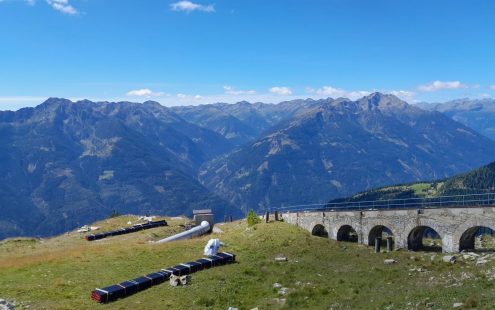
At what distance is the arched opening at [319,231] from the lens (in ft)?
248

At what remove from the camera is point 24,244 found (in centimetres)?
7356

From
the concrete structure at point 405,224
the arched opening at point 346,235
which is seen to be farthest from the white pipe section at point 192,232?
the arched opening at point 346,235

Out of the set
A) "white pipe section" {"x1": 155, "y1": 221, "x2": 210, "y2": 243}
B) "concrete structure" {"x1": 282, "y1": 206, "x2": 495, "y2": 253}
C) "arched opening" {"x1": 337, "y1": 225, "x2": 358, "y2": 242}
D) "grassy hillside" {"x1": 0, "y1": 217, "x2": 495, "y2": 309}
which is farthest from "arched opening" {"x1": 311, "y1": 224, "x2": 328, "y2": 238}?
"white pipe section" {"x1": 155, "y1": 221, "x2": 210, "y2": 243}

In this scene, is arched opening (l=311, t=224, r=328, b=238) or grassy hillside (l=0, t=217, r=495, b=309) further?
arched opening (l=311, t=224, r=328, b=238)

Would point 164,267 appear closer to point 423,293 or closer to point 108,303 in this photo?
point 108,303

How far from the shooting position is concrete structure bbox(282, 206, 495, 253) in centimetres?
5397

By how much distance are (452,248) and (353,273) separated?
1654 centimetres

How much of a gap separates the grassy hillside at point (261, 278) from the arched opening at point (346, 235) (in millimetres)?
7878

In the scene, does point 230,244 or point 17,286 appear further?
point 230,244

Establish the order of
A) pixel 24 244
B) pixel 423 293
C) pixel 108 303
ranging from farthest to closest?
pixel 24 244, pixel 108 303, pixel 423 293

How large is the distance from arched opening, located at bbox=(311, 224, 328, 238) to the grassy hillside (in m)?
10.9

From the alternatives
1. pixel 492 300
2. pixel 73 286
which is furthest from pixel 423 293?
pixel 73 286

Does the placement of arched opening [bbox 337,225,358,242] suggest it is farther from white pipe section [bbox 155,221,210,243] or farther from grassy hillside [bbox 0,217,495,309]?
white pipe section [bbox 155,221,210,243]

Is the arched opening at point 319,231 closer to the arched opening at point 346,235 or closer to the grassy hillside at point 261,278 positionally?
the arched opening at point 346,235
